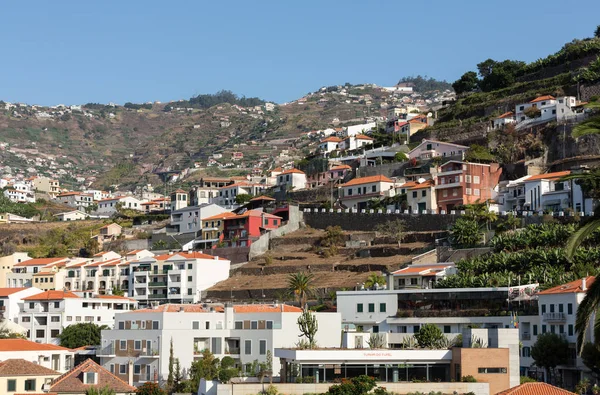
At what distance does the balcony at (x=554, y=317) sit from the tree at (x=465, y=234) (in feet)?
57.5

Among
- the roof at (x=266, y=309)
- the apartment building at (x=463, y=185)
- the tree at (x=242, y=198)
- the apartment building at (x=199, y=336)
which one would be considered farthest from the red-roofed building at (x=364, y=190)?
the apartment building at (x=199, y=336)

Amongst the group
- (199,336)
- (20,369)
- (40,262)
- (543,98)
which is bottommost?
(20,369)

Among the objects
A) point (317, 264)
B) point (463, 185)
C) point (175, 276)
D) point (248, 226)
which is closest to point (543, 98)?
point (463, 185)

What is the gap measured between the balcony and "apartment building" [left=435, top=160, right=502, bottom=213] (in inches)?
1147

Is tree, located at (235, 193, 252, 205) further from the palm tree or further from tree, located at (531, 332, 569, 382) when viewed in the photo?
tree, located at (531, 332, 569, 382)

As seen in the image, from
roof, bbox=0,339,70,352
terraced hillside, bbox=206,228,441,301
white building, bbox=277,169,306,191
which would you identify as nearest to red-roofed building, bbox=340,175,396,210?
terraced hillside, bbox=206,228,441,301

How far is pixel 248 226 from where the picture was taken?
88.9 metres

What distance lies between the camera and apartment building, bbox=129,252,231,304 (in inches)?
3243

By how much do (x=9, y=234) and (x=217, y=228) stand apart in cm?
3233

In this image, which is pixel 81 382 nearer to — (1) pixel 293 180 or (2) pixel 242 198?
(1) pixel 293 180

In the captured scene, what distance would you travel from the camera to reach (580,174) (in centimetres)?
1562

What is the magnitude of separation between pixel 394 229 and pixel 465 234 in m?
8.99

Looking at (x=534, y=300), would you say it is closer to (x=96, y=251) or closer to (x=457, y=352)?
(x=457, y=352)

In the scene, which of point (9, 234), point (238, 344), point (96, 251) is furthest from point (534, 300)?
point (9, 234)
